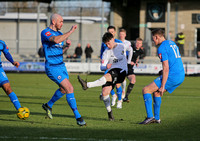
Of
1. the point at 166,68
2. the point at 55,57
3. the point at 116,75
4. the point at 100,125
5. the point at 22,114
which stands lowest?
the point at 100,125

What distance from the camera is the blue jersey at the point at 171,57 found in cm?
838

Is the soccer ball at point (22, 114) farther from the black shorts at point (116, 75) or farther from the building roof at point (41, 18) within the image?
the building roof at point (41, 18)

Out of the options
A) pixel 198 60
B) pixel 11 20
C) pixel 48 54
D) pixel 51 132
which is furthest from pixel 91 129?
pixel 11 20

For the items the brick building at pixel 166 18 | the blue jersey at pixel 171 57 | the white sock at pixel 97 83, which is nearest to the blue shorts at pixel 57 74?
the white sock at pixel 97 83

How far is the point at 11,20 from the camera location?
42.3m

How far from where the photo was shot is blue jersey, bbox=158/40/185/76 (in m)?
8.38

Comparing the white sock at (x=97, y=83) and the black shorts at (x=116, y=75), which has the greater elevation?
the black shorts at (x=116, y=75)

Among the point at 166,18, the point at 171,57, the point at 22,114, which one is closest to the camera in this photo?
the point at 171,57

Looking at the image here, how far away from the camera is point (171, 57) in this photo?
846 centimetres

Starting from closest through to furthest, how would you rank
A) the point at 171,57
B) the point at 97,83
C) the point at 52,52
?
the point at 171,57 → the point at 52,52 → the point at 97,83

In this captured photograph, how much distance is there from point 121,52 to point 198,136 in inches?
124

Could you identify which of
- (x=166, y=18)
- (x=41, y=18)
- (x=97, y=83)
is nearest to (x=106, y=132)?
(x=97, y=83)

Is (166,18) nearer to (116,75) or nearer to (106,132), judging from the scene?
(116,75)

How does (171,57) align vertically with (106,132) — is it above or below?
above
